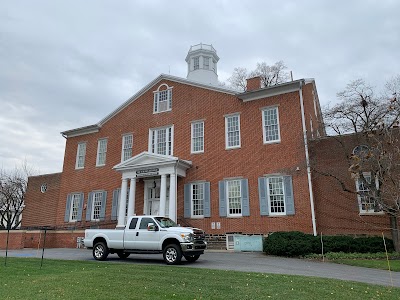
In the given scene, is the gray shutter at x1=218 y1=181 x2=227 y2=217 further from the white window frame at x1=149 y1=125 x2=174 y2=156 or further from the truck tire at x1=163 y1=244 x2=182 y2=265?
the truck tire at x1=163 y1=244 x2=182 y2=265

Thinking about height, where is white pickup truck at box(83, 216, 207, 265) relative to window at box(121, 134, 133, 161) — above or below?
below

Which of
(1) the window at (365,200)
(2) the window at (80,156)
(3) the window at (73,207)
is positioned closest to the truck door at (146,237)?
(1) the window at (365,200)

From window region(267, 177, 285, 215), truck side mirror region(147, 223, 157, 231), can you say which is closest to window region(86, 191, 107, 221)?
truck side mirror region(147, 223, 157, 231)

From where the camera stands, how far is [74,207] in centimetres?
2638

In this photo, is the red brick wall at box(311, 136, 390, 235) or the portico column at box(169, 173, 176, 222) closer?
the red brick wall at box(311, 136, 390, 235)

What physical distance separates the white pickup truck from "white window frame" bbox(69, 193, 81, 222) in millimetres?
12435

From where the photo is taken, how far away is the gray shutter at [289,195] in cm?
1817

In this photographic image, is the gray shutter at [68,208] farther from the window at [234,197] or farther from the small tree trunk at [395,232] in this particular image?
the small tree trunk at [395,232]

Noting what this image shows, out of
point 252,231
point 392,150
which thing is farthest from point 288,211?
point 392,150

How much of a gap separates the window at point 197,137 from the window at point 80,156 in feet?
34.9

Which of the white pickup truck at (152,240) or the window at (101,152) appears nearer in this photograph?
the white pickup truck at (152,240)

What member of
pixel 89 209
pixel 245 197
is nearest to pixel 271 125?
pixel 245 197

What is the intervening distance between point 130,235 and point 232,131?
1019cm

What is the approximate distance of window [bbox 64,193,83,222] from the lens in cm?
2580
